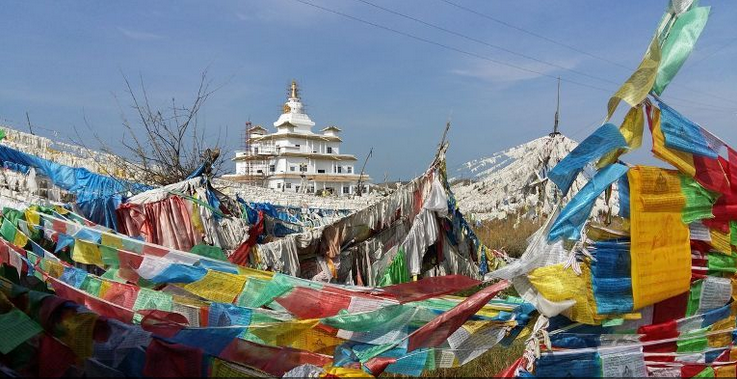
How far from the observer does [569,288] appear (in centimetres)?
318

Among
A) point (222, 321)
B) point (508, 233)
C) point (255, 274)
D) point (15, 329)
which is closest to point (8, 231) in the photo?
point (255, 274)

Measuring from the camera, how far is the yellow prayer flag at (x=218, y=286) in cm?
456

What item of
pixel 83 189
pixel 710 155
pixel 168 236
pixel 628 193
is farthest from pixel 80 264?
pixel 710 155

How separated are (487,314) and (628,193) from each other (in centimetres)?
116

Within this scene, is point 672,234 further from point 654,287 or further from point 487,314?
point 487,314

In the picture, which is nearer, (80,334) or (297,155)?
(80,334)

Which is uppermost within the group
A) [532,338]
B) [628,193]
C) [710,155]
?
[710,155]

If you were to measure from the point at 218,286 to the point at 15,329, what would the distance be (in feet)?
6.46

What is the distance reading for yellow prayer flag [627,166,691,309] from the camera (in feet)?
11.1

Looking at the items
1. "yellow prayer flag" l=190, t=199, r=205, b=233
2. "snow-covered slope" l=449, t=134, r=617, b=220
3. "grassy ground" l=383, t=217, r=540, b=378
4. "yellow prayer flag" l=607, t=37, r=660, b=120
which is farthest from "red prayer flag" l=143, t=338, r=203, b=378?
"snow-covered slope" l=449, t=134, r=617, b=220

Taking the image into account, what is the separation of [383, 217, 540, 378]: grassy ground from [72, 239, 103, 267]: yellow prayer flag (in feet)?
10.4

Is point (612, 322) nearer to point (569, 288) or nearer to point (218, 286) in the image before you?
point (569, 288)

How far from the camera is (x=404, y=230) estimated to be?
27.2 feet

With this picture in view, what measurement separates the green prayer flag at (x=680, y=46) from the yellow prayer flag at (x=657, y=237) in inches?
24.3
